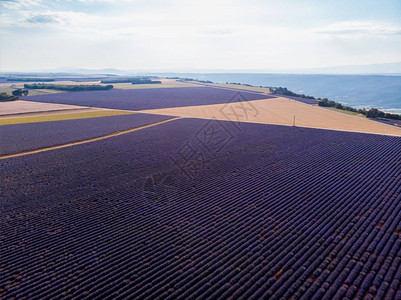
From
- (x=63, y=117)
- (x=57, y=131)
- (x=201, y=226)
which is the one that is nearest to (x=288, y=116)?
(x=57, y=131)

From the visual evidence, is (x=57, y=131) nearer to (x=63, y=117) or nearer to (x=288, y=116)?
(x=63, y=117)

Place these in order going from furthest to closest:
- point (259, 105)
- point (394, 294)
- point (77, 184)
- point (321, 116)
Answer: point (259, 105)
point (321, 116)
point (77, 184)
point (394, 294)

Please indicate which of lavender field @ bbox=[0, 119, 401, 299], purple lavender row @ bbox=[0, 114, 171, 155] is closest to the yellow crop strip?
purple lavender row @ bbox=[0, 114, 171, 155]

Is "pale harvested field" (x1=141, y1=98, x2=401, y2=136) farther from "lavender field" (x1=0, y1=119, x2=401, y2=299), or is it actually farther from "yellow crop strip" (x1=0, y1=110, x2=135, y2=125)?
"lavender field" (x1=0, y1=119, x2=401, y2=299)

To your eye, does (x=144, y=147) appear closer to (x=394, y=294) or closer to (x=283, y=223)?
(x=283, y=223)

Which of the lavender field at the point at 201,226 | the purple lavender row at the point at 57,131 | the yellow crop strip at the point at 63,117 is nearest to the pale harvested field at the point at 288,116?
the yellow crop strip at the point at 63,117

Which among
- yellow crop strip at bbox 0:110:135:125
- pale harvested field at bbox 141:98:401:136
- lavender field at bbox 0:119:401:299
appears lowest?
lavender field at bbox 0:119:401:299

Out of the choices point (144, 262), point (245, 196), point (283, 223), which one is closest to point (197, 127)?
point (245, 196)
